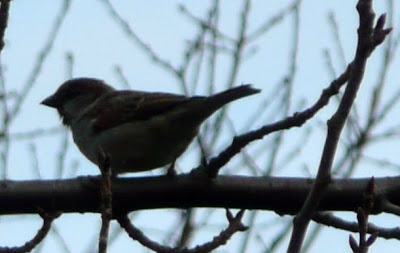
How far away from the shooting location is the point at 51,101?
244 inches

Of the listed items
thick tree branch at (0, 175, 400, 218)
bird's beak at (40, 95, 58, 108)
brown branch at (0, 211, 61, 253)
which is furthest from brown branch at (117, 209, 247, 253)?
bird's beak at (40, 95, 58, 108)

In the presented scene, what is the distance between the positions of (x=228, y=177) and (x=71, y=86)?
11.2ft

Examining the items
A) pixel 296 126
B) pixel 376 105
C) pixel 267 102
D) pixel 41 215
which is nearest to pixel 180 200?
pixel 41 215

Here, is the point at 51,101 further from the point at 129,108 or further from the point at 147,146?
the point at 147,146

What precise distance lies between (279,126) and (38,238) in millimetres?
954

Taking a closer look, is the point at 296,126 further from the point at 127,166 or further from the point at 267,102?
the point at 267,102

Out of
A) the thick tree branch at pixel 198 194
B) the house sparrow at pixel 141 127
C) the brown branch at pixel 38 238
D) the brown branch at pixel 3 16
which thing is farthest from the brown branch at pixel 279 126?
the house sparrow at pixel 141 127

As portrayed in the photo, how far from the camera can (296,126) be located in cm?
244

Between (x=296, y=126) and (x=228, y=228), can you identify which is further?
(x=228, y=228)

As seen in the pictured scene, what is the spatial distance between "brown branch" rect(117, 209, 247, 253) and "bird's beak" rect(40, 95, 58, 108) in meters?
3.05

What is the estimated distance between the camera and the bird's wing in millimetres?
4707

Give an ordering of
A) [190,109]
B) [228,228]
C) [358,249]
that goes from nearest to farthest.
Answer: [358,249]
[228,228]
[190,109]

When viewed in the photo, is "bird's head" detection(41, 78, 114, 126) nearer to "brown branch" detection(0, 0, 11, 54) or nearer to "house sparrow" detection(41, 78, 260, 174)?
"house sparrow" detection(41, 78, 260, 174)

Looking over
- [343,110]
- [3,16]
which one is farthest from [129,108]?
[343,110]
